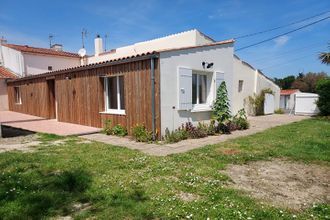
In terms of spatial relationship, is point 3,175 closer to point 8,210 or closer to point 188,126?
point 8,210

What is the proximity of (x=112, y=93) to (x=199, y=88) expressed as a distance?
401 cm

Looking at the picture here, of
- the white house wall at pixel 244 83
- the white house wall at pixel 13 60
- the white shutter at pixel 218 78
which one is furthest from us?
the white house wall at pixel 13 60

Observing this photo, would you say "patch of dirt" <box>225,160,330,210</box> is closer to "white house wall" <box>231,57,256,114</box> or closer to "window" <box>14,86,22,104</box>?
"white house wall" <box>231,57,256,114</box>

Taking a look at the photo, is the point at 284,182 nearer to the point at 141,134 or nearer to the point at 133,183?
the point at 133,183

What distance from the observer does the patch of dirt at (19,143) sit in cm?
811

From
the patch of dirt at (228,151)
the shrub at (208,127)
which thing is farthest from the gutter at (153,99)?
the patch of dirt at (228,151)

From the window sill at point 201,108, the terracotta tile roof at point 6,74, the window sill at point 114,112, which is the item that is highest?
the terracotta tile roof at point 6,74

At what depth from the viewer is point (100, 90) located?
38.1 ft

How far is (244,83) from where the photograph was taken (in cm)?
1900

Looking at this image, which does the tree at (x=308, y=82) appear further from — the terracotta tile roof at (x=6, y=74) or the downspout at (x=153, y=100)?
the downspout at (x=153, y=100)

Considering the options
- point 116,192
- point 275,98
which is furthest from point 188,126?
point 275,98

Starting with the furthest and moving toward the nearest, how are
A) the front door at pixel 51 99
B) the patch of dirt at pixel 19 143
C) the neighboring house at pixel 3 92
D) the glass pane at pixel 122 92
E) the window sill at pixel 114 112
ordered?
the neighboring house at pixel 3 92, the front door at pixel 51 99, the glass pane at pixel 122 92, the window sill at pixel 114 112, the patch of dirt at pixel 19 143

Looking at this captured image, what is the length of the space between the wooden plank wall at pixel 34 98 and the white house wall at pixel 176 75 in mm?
10450

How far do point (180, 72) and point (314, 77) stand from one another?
5417 cm
